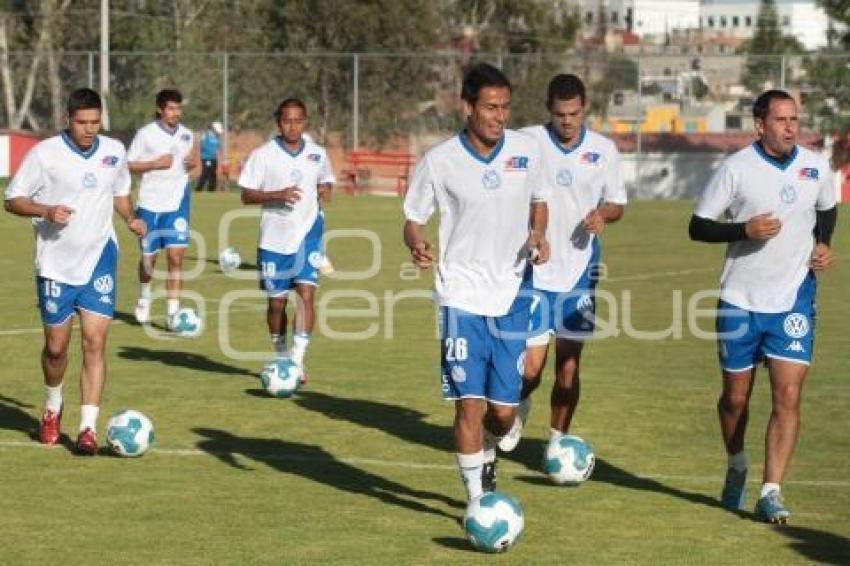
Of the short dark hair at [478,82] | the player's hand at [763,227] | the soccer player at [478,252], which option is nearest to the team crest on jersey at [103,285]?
the soccer player at [478,252]

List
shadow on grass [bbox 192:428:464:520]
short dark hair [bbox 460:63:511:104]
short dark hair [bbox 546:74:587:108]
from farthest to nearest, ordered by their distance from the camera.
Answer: short dark hair [bbox 546:74:587:108], shadow on grass [bbox 192:428:464:520], short dark hair [bbox 460:63:511:104]

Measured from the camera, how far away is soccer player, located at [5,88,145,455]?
1262 cm

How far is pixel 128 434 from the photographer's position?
12469 millimetres

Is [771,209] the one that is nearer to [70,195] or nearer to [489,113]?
[489,113]

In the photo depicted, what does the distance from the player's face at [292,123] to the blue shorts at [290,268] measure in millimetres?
902

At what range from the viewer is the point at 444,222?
10398mm

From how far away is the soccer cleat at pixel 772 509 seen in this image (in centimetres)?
1059

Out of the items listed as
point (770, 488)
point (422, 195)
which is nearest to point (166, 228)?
point (422, 195)

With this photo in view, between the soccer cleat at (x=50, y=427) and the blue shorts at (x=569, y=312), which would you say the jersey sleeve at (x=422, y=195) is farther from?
the soccer cleat at (x=50, y=427)

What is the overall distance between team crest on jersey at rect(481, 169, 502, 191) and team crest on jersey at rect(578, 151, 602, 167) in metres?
2.35

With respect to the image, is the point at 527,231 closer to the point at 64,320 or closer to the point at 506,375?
the point at 506,375

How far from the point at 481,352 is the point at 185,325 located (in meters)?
10.1

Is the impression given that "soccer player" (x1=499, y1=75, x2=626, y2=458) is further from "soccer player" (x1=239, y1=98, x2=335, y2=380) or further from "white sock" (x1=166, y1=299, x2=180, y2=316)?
"white sock" (x1=166, y1=299, x2=180, y2=316)

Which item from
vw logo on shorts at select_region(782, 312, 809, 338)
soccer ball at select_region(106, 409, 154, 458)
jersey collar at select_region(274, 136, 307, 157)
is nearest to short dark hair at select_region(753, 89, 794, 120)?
vw logo on shorts at select_region(782, 312, 809, 338)
